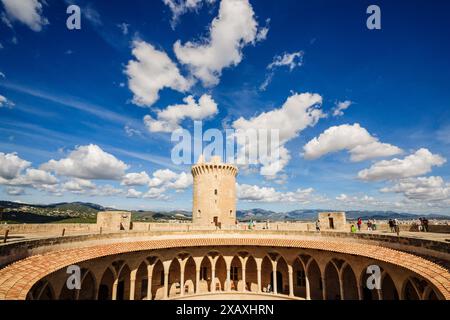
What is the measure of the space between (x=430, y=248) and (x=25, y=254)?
2386 centimetres

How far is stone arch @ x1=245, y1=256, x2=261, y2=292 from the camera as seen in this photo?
3212 cm

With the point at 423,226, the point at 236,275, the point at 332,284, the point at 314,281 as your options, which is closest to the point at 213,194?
the point at 236,275

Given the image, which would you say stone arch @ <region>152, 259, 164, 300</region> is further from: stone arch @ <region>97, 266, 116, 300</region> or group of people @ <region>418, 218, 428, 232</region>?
group of people @ <region>418, 218, 428, 232</region>

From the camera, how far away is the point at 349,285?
85.7 feet

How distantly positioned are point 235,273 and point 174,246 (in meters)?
11.3

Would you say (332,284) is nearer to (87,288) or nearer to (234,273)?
(234,273)

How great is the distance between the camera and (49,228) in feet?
80.9

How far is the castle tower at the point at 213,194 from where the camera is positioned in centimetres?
4353

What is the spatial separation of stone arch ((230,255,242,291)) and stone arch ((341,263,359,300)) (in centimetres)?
1194

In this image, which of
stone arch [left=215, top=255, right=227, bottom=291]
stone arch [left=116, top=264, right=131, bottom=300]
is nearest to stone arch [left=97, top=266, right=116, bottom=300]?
stone arch [left=116, top=264, right=131, bottom=300]
